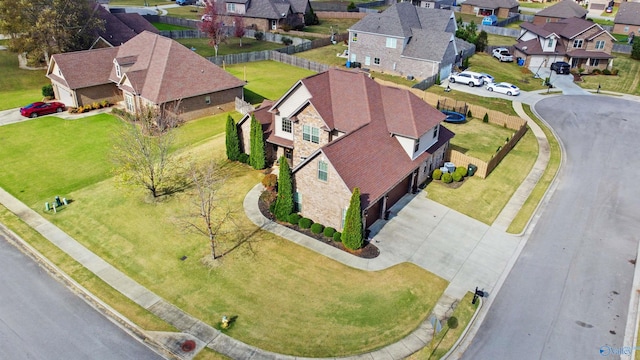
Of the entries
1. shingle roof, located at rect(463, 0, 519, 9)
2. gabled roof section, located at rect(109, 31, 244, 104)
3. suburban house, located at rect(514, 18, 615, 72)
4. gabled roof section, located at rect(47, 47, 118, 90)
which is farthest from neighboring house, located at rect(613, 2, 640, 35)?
gabled roof section, located at rect(47, 47, 118, 90)

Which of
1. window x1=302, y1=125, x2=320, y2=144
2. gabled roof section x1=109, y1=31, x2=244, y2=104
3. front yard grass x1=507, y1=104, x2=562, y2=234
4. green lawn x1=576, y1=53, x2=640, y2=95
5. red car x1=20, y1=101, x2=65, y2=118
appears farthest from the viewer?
green lawn x1=576, y1=53, x2=640, y2=95

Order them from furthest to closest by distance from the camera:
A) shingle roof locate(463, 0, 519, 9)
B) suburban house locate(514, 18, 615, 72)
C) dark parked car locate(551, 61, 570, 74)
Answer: shingle roof locate(463, 0, 519, 9)
suburban house locate(514, 18, 615, 72)
dark parked car locate(551, 61, 570, 74)

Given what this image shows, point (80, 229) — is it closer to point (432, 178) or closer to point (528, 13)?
point (432, 178)

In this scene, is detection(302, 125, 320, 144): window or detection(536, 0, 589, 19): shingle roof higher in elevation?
detection(536, 0, 589, 19): shingle roof

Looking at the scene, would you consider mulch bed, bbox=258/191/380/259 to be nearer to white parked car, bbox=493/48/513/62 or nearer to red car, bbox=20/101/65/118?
red car, bbox=20/101/65/118

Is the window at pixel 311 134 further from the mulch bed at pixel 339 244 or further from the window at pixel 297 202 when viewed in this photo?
the mulch bed at pixel 339 244

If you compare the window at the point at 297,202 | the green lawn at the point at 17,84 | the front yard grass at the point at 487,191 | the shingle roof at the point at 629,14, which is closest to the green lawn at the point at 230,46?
the green lawn at the point at 17,84

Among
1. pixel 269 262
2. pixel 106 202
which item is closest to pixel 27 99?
pixel 106 202

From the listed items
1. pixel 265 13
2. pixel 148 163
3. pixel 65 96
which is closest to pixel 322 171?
pixel 148 163
